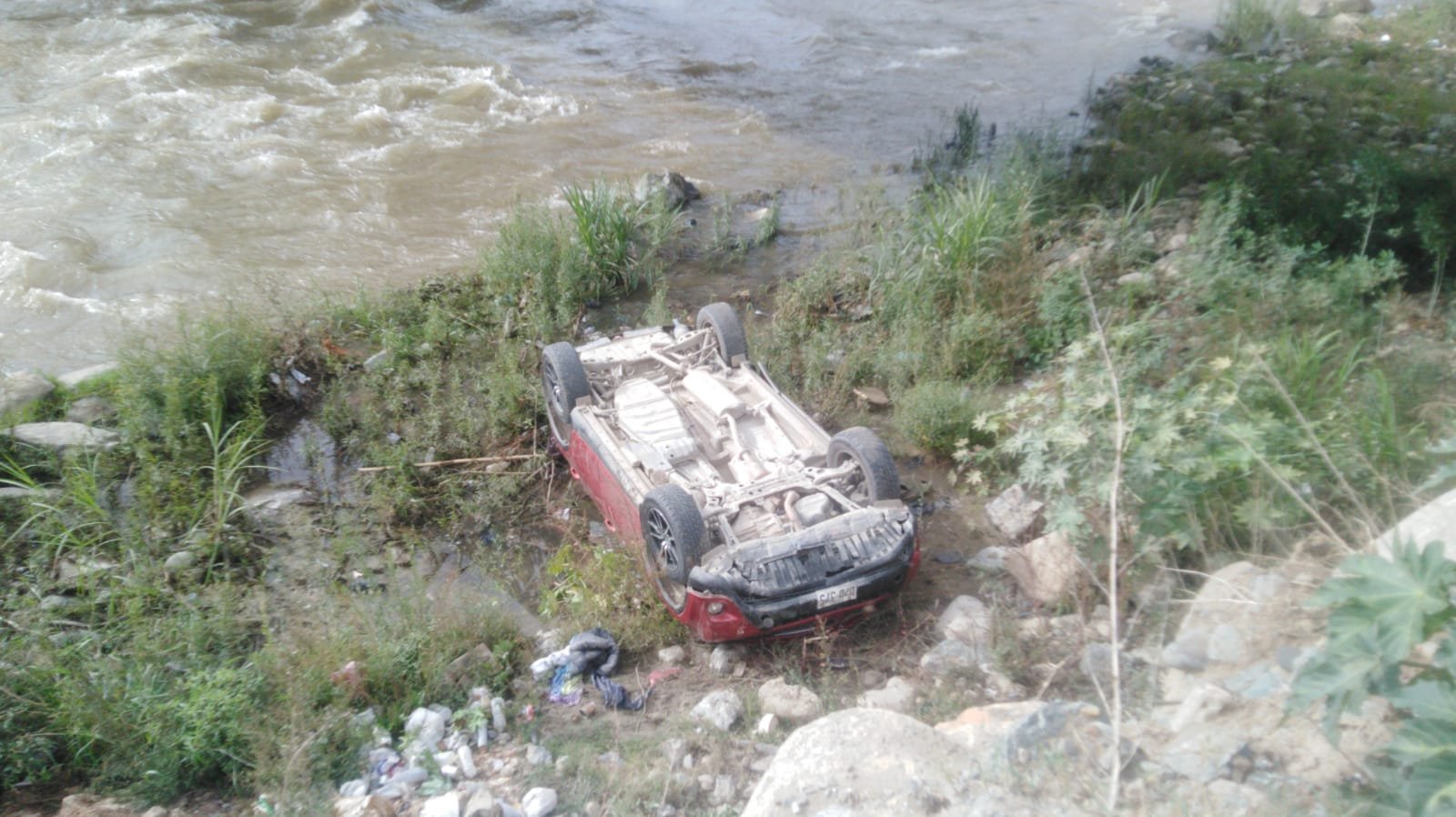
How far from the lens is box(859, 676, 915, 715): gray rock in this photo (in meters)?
4.20

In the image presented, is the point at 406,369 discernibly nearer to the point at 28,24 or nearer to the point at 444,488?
the point at 444,488

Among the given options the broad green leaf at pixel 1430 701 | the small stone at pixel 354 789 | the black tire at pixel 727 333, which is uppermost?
the broad green leaf at pixel 1430 701

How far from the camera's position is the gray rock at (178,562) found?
209 inches

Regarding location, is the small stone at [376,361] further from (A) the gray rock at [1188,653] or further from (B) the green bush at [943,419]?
(A) the gray rock at [1188,653]

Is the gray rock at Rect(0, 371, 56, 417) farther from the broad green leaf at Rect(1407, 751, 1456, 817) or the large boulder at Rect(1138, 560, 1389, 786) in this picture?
the broad green leaf at Rect(1407, 751, 1456, 817)

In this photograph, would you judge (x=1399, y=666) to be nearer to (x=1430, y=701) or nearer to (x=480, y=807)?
(x=1430, y=701)

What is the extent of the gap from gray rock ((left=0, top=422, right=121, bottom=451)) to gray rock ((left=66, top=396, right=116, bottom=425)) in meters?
0.20

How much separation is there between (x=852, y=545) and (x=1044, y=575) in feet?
3.62

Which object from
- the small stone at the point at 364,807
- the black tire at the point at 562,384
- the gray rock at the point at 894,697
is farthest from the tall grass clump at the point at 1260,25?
the small stone at the point at 364,807

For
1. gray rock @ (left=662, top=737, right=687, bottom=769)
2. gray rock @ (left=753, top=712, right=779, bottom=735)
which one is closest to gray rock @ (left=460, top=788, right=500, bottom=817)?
gray rock @ (left=662, top=737, right=687, bottom=769)

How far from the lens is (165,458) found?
6227 mm

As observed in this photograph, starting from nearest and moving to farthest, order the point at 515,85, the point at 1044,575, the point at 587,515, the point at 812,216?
the point at 1044,575
the point at 587,515
the point at 812,216
the point at 515,85

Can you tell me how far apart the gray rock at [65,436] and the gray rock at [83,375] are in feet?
2.12

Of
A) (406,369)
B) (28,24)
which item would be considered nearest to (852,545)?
(406,369)
